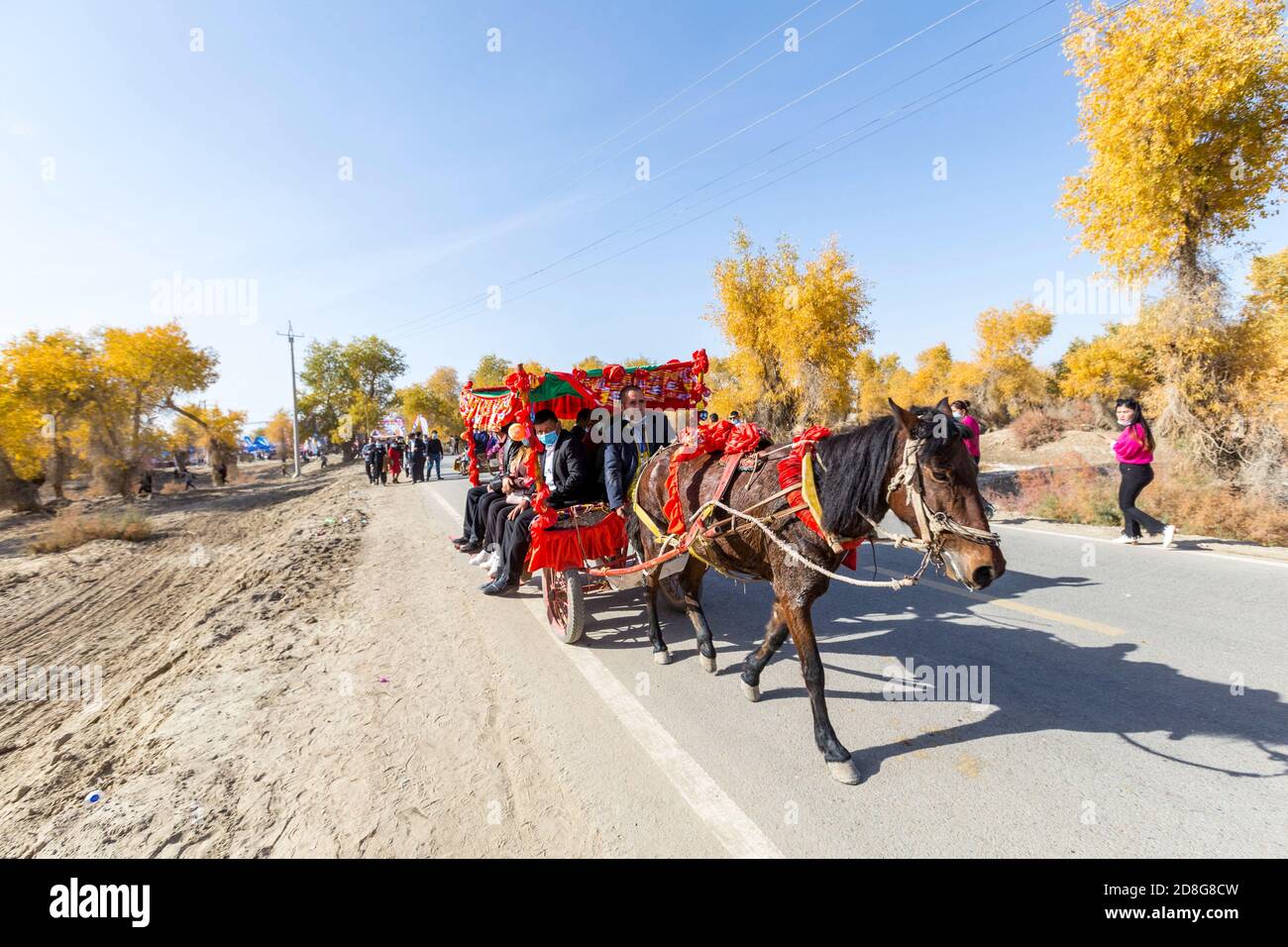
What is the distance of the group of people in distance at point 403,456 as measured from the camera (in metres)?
21.7

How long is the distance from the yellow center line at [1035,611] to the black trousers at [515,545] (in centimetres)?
455

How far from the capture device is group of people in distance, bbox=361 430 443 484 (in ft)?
71.1

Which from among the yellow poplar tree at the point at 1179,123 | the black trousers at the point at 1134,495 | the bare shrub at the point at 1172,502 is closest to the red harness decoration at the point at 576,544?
the black trousers at the point at 1134,495

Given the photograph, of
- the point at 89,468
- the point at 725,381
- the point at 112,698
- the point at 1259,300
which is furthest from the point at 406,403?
the point at 1259,300

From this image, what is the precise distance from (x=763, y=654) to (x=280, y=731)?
10.9ft

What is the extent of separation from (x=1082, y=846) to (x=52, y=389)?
28.7m

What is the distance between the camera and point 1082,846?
2.31 metres

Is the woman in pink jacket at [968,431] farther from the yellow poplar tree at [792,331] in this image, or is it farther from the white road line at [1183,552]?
the yellow poplar tree at [792,331]

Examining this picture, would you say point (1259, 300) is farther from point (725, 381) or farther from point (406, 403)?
point (406, 403)

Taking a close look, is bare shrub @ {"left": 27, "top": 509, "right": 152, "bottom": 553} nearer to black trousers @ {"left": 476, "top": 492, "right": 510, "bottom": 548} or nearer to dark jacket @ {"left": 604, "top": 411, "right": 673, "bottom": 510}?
black trousers @ {"left": 476, "top": 492, "right": 510, "bottom": 548}

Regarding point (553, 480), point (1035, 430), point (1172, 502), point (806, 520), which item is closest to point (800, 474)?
point (806, 520)

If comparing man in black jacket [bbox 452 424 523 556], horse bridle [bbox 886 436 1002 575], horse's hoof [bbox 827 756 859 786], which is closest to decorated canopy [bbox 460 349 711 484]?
man in black jacket [bbox 452 424 523 556]

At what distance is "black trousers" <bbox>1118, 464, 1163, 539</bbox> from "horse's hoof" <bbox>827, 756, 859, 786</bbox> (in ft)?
23.8

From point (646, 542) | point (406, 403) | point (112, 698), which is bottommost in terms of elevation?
point (112, 698)
